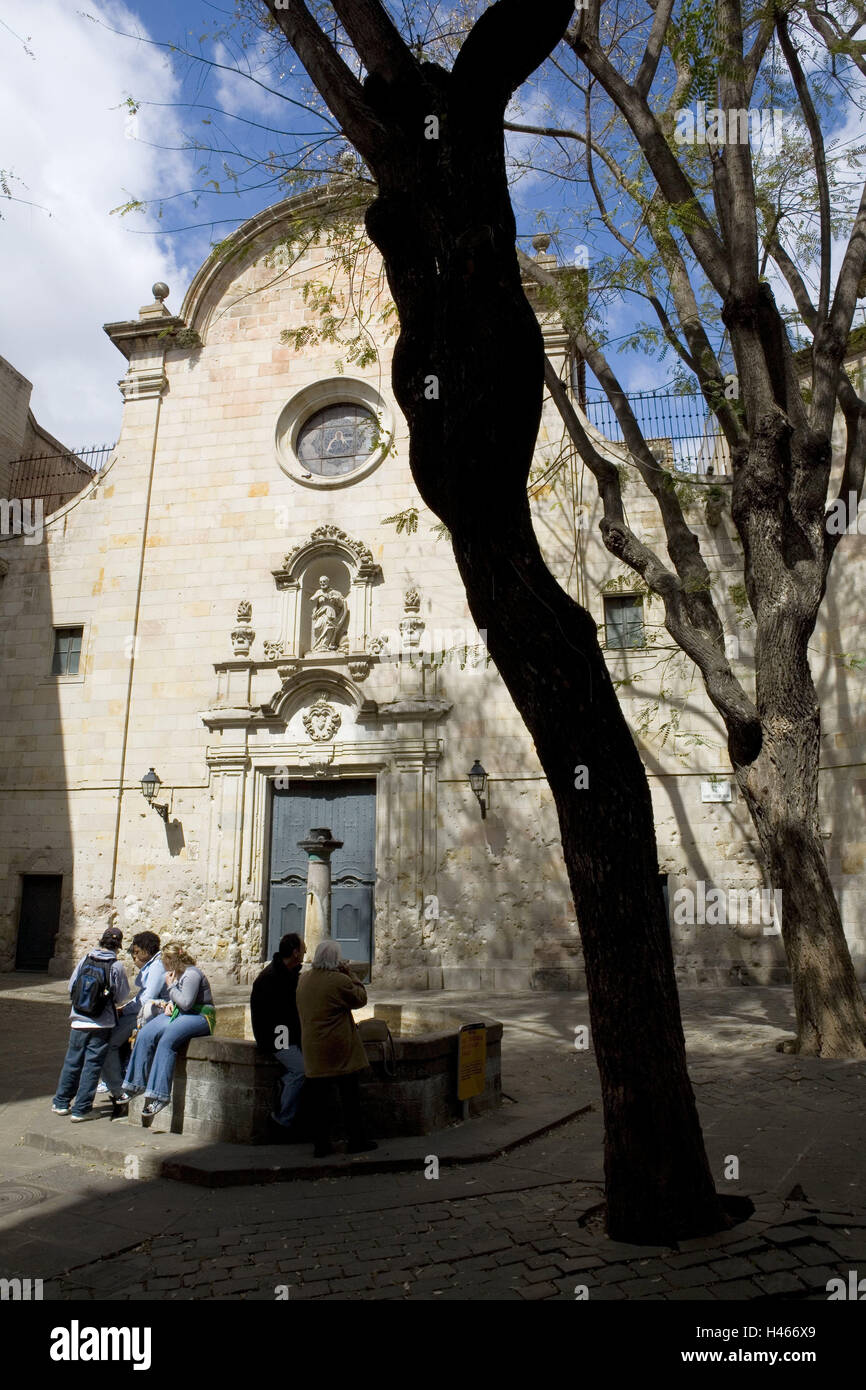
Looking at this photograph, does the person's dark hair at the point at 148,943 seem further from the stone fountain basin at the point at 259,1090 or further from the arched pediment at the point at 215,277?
the arched pediment at the point at 215,277

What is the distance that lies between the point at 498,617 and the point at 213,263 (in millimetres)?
16762

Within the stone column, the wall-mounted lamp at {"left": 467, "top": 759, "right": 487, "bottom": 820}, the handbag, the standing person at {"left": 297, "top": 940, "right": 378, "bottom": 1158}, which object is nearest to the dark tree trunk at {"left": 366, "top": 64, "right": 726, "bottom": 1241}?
the standing person at {"left": 297, "top": 940, "right": 378, "bottom": 1158}

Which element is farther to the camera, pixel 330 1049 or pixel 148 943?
pixel 148 943

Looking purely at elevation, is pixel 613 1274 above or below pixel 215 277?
below

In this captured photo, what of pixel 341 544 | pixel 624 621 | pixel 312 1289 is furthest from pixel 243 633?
pixel 312 1289

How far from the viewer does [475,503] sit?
4363 mm

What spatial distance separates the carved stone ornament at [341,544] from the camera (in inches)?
653

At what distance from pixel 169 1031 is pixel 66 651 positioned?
41.3 feet

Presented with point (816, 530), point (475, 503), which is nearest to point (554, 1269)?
point (475, 503)

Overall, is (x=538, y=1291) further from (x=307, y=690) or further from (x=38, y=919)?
(x=38, y=919)

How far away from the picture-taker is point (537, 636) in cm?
443

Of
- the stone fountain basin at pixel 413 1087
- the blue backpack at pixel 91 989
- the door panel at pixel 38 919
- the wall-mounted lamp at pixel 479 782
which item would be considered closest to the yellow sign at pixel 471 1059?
the stone fountain basin at pixel 413 1087
